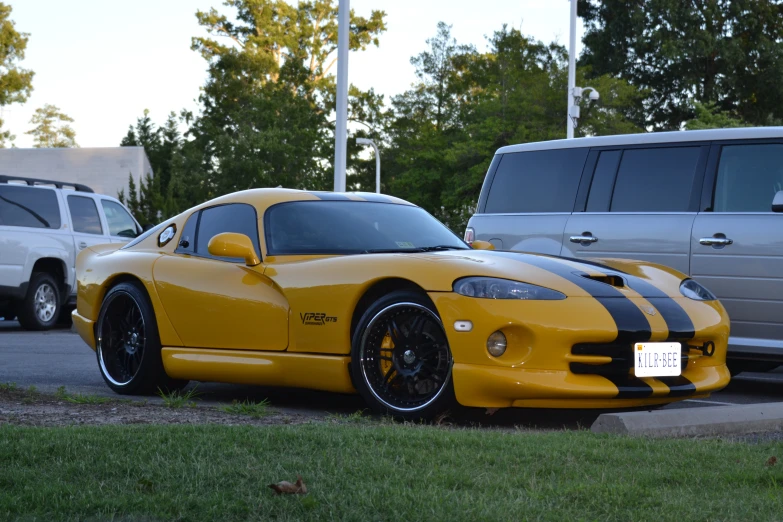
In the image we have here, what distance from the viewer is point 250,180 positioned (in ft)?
168

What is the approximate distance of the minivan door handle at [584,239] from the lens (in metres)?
8.37

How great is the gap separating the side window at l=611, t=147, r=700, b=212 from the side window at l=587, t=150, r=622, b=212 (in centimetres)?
5

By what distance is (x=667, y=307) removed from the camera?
621 cm

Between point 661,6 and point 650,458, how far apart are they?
1824 inches

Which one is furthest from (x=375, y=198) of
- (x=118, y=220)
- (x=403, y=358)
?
(x=118, y=220)

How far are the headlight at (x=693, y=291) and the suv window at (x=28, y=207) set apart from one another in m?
10.2

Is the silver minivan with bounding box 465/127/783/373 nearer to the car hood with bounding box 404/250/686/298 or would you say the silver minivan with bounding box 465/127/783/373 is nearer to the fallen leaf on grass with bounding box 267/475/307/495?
the car hood with bounding box 404/250/686/298

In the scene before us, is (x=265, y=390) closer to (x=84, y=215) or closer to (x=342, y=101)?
(x=84, y=215)

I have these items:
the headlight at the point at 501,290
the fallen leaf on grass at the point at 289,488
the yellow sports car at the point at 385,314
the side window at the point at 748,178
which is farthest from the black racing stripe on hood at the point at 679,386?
the fallen leaf on grass at the point at 289,488

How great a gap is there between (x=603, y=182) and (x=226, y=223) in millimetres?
2998

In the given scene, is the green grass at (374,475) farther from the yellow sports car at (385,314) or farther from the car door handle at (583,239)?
the car door handle at (583,239)

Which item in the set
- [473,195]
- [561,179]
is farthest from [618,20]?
[561,179]

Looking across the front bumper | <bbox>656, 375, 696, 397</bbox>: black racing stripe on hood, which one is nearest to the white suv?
the front bumper

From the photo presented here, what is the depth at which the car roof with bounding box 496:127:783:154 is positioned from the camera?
7.87 meters
